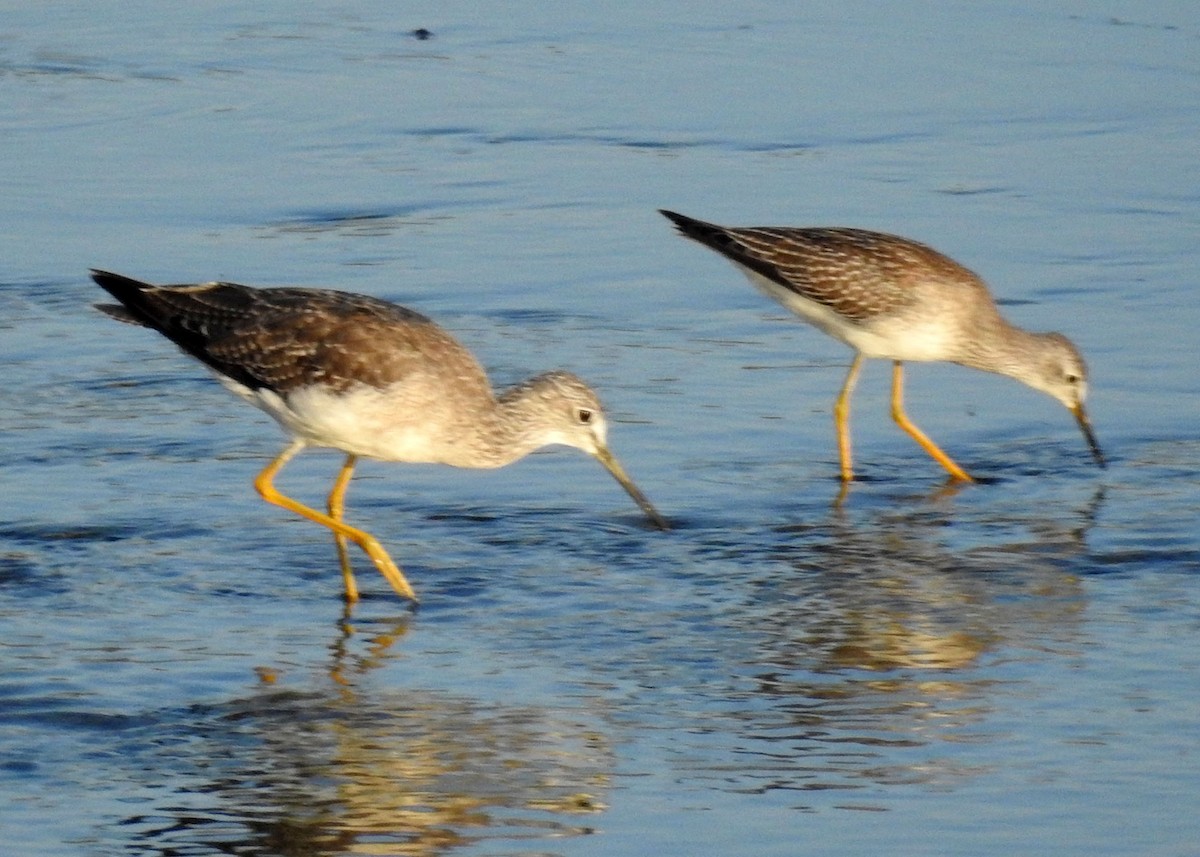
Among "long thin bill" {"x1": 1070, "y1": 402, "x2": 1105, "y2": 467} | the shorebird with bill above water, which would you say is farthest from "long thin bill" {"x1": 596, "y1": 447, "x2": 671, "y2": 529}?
"long thin bill" {"x1": 1070, "y1": 402, "x2": 1105, "y2": 467}

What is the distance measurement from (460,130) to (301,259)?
2.99 m

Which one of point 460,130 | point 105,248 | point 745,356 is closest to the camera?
point 745,356

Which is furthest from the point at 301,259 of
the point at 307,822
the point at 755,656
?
the point at 307,822

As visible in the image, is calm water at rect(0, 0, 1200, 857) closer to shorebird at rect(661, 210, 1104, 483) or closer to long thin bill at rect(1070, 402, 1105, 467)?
long thin bill at rect(1070, 402, 1105, 467)

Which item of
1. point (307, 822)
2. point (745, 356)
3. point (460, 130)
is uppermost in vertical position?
point (460, 130)

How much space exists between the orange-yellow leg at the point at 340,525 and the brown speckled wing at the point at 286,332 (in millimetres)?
376

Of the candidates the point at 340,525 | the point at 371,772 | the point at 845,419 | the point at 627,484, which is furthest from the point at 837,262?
the point at 371,772

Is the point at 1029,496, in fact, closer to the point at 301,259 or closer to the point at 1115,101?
the point at 301,259

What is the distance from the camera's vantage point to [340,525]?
8.42 meters

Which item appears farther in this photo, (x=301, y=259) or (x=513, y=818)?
(x=301, y=259)

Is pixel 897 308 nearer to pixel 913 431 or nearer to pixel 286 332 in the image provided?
pixel 913 431

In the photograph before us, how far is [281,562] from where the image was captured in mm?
8633

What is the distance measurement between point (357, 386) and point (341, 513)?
2.40ft

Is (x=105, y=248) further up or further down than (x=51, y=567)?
further up
